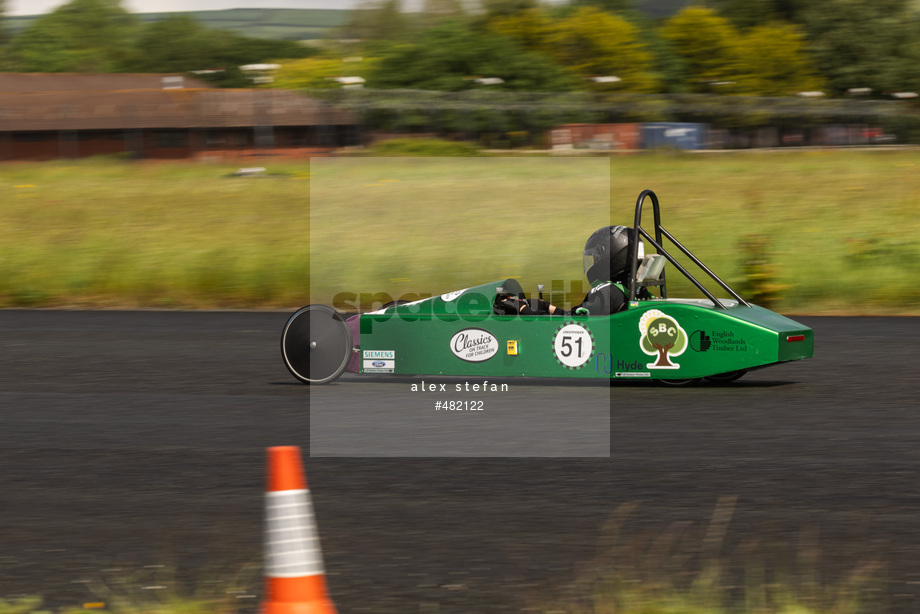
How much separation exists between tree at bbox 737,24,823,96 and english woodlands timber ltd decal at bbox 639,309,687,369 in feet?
219

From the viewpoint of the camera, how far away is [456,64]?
56438 millimetres

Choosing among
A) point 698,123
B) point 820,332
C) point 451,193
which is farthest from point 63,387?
point 698,123

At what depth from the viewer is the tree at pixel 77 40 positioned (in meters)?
92.2

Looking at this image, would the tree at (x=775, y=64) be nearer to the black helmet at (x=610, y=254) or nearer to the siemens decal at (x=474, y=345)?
the black helmet at (x=610, y=254)

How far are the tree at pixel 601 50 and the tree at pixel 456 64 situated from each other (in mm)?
14832

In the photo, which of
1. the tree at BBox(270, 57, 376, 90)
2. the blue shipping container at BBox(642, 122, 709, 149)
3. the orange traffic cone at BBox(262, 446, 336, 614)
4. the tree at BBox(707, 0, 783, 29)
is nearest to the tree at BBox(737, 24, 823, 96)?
the tree at BBox(707, 0, 783, 29)

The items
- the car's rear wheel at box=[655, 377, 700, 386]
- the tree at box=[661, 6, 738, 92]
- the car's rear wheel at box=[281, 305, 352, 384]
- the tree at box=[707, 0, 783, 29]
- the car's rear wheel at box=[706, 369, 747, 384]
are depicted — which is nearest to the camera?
the car's rear wheel at box=[281, 305, 352, 384]

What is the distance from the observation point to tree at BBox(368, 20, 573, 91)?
5538 centimetres

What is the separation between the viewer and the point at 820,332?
13.3m

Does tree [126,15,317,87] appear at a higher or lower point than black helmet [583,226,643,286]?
higher

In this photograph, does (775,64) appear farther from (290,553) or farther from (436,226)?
(290,553)

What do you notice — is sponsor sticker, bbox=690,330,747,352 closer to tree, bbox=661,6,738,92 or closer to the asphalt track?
the asphalt track

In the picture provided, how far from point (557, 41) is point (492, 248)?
180ft

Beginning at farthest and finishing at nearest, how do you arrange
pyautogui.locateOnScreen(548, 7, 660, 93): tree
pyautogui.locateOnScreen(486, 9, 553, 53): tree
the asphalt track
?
pyautogui.locateOnScreen(548, 7, 660, 93): tree
pyautogui.locateOnScreen(486, 9, 553, 53): tree
the asphalt track
